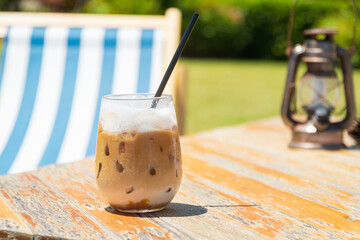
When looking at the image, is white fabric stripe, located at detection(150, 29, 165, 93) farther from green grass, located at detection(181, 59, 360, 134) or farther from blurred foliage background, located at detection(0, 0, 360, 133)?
blurred foliage background, located at detection(0, 0, 360, 133)

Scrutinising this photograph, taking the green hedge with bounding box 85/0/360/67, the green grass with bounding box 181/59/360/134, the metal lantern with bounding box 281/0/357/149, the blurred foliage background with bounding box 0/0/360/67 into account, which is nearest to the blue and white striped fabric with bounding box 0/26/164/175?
the metal lantern with bounding box 281/0/357/149

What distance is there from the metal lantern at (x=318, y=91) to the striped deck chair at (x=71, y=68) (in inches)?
26.3

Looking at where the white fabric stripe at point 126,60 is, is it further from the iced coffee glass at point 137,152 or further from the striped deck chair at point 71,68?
the iced coffee glass at point 137,152

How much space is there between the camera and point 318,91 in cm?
175

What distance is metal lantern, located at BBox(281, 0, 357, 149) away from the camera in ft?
5.51

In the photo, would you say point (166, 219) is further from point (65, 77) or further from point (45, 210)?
point (65, 77)

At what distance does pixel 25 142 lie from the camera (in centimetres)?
221

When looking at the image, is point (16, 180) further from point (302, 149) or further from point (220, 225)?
point (302, 149)

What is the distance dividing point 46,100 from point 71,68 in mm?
230

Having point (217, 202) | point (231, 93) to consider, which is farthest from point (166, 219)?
point (231, 93)

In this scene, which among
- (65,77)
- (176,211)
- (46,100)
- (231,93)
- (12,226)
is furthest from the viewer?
(231,93)

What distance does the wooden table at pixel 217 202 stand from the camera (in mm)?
908

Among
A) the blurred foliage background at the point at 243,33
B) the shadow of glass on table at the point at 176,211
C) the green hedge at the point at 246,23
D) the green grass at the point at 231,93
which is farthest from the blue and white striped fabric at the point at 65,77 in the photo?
the green hedge at the point at 246,23

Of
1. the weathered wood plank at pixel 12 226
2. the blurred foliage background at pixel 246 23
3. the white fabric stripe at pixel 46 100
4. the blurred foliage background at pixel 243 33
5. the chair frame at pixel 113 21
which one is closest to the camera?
the weathered wood plank at pixel 12 226
